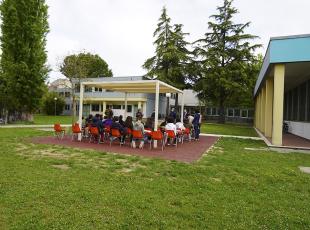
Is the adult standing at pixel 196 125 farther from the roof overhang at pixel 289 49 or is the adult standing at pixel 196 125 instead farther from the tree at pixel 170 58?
the tree at pixel 170 58

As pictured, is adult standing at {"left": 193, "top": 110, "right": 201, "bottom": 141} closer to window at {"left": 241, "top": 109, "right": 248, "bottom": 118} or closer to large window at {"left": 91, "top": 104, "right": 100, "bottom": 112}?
window at {"left": 241, "top": 109, "right": 248, "bottom": 118}

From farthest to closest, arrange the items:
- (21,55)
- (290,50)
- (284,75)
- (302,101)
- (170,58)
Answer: (170,58)
(21,55)
(302,101)
(284,75)
(290,50)

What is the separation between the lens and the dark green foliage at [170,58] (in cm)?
3772

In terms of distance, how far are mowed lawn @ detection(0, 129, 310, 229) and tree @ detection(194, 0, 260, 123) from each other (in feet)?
94.5

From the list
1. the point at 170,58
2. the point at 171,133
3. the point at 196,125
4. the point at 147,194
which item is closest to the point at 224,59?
the point at 170,58

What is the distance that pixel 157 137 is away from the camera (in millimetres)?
11070

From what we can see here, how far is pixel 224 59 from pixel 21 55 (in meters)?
24.8

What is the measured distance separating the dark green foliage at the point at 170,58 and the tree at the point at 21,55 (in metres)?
16.7

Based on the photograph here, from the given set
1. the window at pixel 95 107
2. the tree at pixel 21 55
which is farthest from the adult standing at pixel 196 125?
the window at pixel 95 107

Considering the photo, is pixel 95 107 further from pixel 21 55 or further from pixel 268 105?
pixel 268 105

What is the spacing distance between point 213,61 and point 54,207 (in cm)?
3477

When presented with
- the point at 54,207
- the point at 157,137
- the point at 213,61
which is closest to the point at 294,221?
the point at 54,207

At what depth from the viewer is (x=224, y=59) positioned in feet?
124

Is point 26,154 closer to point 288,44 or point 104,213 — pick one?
point 104,213
